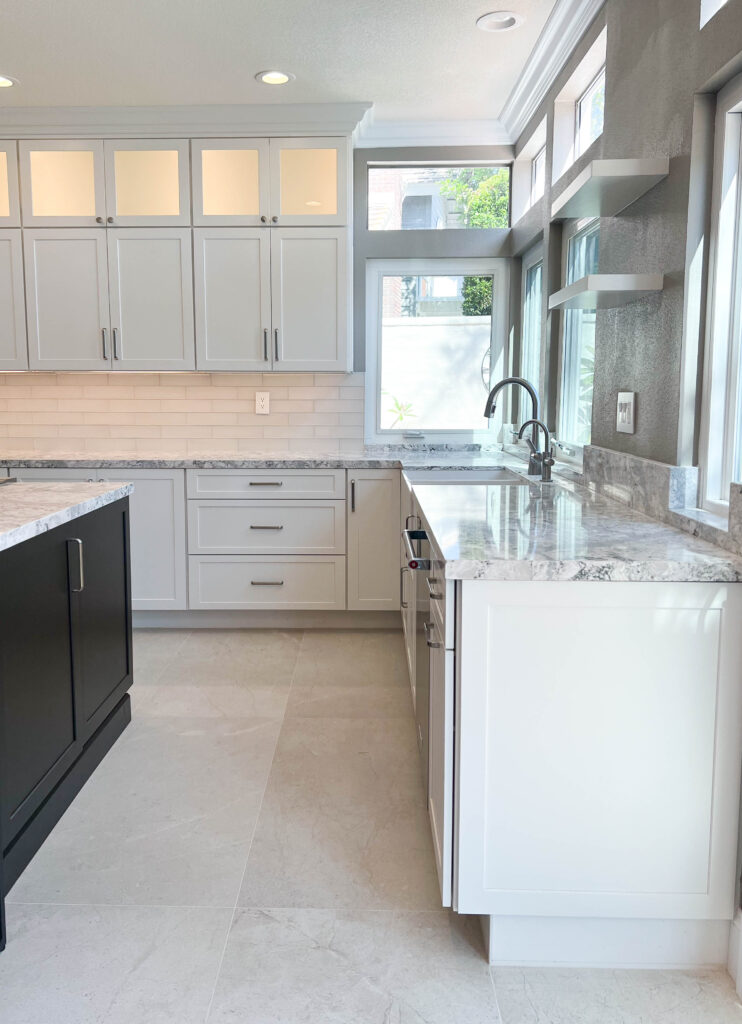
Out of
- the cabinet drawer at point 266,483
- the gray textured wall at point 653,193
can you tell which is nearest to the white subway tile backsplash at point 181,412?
the cabinet drawer at point 266,483

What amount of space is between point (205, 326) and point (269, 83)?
1173 millimetres

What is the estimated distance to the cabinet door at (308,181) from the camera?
3945mm

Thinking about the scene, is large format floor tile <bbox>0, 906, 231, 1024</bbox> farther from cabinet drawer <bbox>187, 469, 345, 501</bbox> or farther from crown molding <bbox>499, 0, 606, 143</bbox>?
crown molding <bbox>499, 0, 606, 143</bbox>

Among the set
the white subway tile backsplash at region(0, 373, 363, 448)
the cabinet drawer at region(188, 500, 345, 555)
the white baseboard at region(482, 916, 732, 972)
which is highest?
the white subway tile backsplash at region(0, 373, 363, 448)

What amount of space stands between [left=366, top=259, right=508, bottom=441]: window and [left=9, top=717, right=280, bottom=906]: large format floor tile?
2187 millimetres

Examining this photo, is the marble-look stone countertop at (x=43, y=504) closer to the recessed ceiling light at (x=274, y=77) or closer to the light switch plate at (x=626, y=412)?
the light switch plate at (x=626, y=412)

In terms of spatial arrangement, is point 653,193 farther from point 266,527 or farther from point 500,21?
point 266,527

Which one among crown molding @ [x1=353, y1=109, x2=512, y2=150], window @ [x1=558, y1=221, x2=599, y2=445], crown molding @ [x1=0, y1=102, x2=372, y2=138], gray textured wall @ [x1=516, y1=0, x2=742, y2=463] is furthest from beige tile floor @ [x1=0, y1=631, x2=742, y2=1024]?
crown molding @ [x1=353, y1=109, x2=512, y2=150]

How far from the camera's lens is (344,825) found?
7.11ft

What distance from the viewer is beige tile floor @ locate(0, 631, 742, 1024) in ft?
4.94

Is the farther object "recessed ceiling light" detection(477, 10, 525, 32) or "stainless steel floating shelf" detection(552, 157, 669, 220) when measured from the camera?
"recessed ceiling light" detection(477, 10, 525, 32)

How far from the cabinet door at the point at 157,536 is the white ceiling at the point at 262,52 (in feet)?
5.88

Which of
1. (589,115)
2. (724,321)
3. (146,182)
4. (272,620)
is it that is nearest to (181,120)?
(146,182)

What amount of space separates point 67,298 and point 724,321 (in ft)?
11.0
